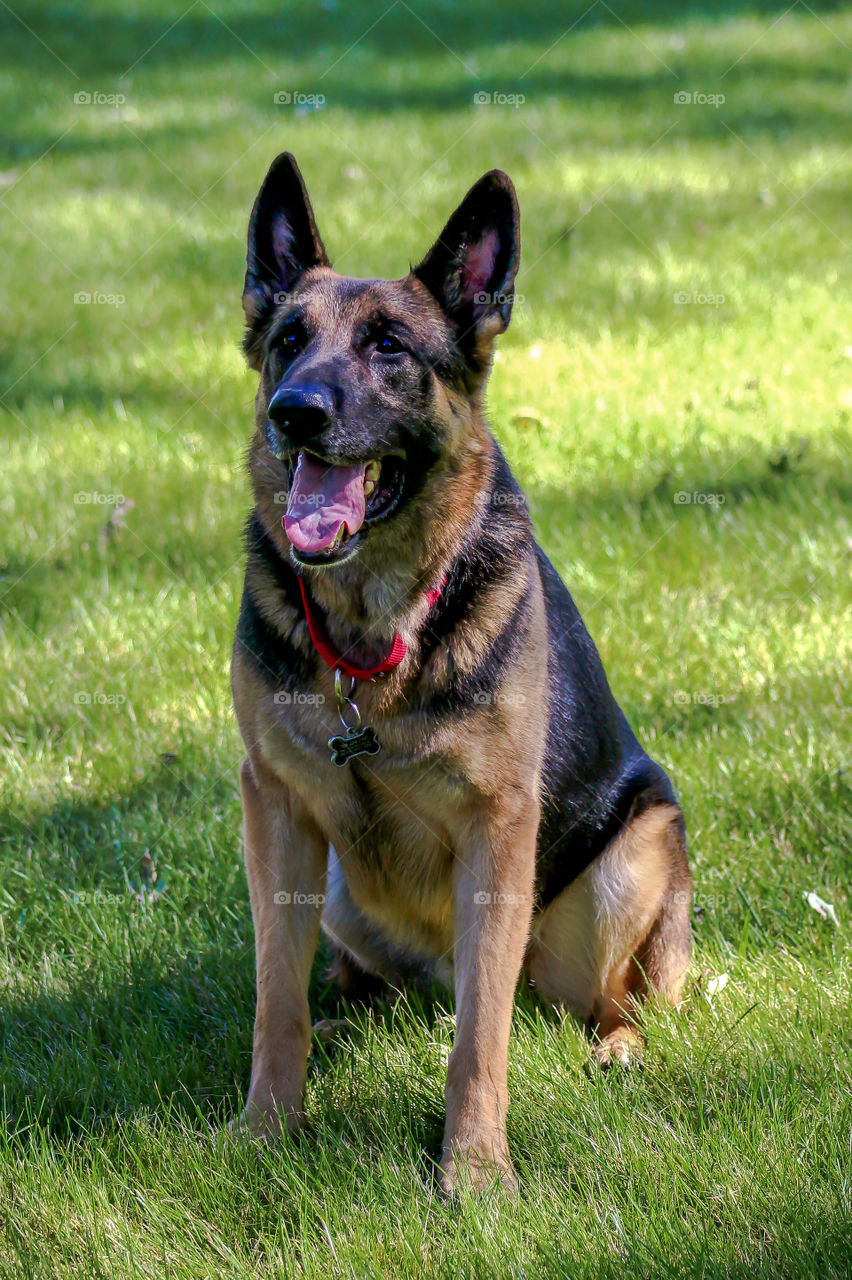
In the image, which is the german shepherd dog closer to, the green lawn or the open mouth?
the open mouth

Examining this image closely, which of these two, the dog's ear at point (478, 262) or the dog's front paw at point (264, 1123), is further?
the dog's ear at point (478, 262)

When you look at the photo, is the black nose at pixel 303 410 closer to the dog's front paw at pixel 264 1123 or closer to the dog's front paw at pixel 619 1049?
the dog's front paw at pixel 264 1123

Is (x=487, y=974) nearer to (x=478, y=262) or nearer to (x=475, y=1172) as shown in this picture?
(x=475, y=1172)

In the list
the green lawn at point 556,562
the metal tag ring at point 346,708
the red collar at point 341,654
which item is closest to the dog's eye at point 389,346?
the red collar at point 341,654

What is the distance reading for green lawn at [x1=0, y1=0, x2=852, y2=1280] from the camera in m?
2.38

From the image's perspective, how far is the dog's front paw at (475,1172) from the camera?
2422 mm

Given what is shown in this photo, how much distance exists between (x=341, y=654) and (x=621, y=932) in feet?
3.24

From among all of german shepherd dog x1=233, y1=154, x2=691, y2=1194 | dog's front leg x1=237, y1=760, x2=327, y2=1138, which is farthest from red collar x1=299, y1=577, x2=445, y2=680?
dog's front leg x1=237, y1=760, x2=327, y2=1138

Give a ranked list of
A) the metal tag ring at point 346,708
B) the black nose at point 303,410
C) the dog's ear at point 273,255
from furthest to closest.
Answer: the dog's ear at point 273,255, the metal tag ring at point 346,708, the black nose at point 303,410

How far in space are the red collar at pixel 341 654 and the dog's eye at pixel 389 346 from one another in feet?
1.67

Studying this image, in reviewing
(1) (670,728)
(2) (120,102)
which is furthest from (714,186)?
(1) (670,728)

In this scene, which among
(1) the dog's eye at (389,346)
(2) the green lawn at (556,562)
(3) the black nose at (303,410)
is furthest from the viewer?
(1) the dog's eye at (389,346)

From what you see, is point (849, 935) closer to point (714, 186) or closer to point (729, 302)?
point (729, 302)

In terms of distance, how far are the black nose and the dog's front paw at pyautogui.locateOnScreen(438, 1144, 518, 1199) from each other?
1.45 m
